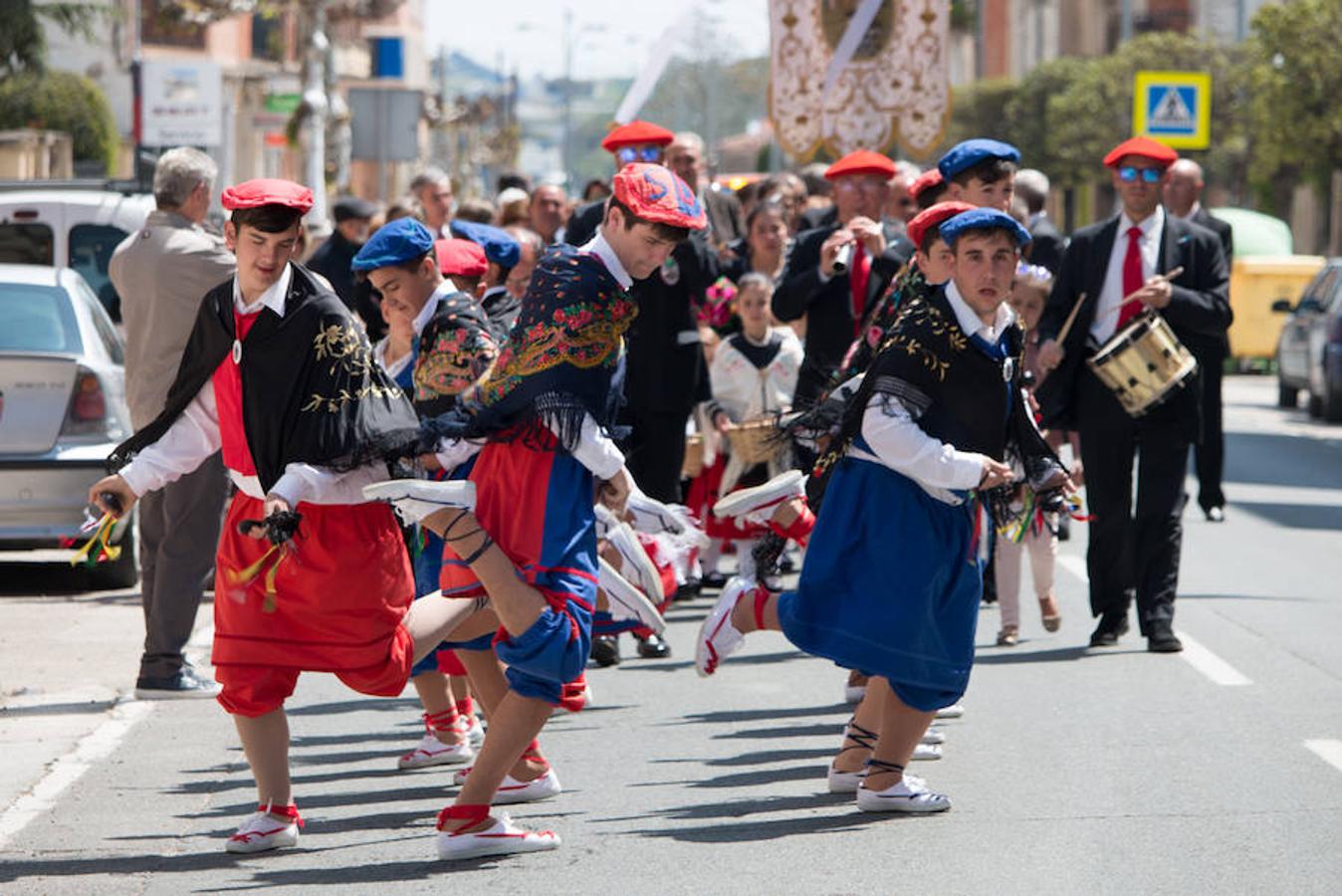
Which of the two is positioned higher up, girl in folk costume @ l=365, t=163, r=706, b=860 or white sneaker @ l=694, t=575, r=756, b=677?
girl in folk costume @ l=365, t=163, r=706, b=860

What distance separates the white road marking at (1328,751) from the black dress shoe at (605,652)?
3.21m

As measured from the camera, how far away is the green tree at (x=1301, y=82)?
3825 cm

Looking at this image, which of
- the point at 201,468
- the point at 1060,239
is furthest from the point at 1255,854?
the point at 1060,239

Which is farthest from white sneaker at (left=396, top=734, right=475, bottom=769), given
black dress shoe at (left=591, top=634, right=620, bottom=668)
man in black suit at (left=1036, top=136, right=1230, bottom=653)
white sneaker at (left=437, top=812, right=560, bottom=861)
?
man in black suit at (left=1036, top=136, right=1230, bottom=653)

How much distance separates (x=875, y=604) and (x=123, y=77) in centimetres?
5366

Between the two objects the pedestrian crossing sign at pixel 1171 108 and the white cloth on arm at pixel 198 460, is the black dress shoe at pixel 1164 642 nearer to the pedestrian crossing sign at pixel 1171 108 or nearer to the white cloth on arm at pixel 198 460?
the white cloth on arm at pixel 198 460

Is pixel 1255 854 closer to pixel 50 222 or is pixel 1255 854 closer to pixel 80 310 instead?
pixel 80 310

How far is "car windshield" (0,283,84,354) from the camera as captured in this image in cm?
1267

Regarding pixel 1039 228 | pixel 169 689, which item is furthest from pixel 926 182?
pixel 1039 228

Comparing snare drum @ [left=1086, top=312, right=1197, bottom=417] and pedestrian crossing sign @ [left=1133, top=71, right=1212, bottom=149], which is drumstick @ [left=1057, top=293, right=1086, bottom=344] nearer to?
snare drum @ [left=1086, top=312, right=1197, bottom=417]

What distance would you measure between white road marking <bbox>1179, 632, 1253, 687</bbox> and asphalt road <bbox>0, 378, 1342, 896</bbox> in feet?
0.09

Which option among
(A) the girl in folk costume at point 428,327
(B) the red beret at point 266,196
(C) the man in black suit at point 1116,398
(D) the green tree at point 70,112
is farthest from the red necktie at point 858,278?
(D) the green tree at point 70,112

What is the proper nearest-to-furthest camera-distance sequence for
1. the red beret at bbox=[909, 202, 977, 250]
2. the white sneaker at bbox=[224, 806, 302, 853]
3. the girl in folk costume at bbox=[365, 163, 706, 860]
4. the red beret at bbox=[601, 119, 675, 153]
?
the girl in folk costume at bbox=[365, 163, 706, 860] → the white sneaker at bbox=[224, 806, 302, 853] → the red beret at bbox=[909, 202, 977, 250] → the red beret at bbox=[601, 119, 675, 153]

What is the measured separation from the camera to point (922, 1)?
55.1 feet
